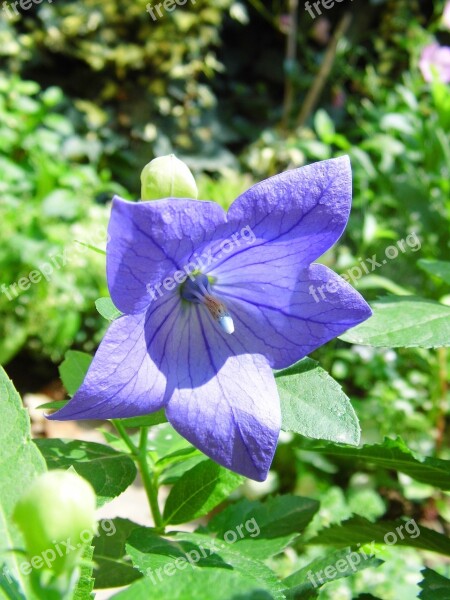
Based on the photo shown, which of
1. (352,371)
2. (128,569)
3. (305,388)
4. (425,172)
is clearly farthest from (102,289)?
(305,388)

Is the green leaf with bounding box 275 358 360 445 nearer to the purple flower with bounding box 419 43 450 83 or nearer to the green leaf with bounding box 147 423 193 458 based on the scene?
the green leaf with bounding box 147 423 193 458

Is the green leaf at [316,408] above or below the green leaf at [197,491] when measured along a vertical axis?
above

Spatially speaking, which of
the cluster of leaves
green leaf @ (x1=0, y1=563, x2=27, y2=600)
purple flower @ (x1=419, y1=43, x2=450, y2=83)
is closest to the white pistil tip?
green leaf @ (x1=0, y1=563, x2=27, y2=600)

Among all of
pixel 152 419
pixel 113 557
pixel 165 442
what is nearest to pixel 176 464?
pixel 165 442

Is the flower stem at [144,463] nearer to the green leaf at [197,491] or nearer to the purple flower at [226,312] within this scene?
the green leaf at [197,491]

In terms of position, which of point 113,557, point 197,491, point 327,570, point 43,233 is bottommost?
point 43,233

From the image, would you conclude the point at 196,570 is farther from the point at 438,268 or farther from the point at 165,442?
the point at 438,268

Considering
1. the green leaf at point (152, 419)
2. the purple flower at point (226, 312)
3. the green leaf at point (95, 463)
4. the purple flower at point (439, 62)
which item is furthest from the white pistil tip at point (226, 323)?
the purple flower at point (439, 62)
